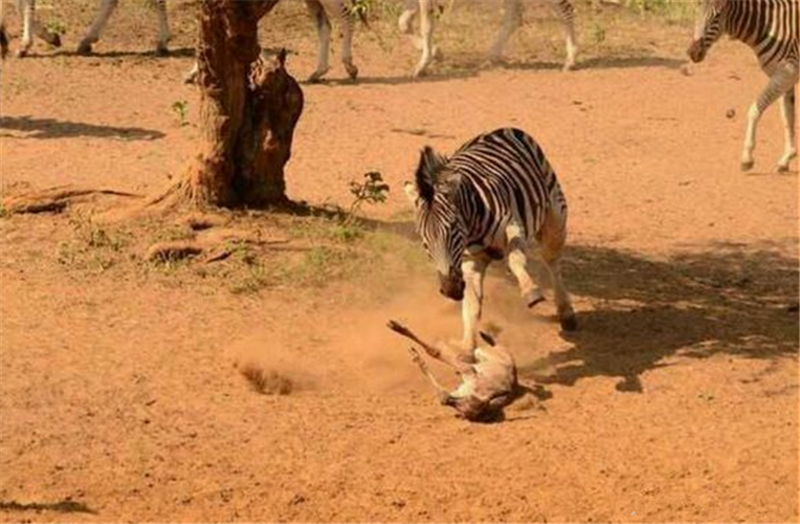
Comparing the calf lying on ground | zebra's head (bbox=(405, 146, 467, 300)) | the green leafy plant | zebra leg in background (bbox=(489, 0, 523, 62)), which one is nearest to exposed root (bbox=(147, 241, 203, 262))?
the green leafy plant

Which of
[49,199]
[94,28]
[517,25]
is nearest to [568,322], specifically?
[49,199]

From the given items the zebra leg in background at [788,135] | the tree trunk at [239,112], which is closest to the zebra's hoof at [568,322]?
the tree trunk at [239,112]

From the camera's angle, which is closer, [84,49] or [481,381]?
[481,381]

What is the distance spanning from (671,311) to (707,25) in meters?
4.75

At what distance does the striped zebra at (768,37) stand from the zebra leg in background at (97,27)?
6.81 metres

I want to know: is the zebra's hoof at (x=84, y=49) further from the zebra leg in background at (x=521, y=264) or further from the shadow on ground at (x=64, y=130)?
the zebra leg in background at (x=521, y=264)

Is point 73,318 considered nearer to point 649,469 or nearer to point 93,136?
point 649,469

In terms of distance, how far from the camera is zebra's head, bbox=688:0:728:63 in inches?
504

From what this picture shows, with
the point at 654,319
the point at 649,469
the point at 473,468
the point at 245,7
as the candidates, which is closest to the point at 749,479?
the point at 649,469

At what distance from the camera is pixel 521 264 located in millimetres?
7367

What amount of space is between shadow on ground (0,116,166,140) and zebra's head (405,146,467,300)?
5932mm

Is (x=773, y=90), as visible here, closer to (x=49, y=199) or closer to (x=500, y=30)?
(x=500, y=30)

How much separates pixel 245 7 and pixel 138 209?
4.63 ft

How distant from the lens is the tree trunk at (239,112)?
9.47m
